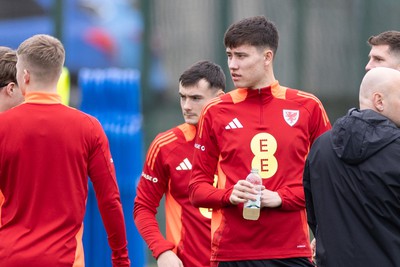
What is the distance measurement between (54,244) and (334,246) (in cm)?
150

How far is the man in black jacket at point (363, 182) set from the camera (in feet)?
17.5

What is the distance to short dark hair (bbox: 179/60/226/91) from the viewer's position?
276 inches

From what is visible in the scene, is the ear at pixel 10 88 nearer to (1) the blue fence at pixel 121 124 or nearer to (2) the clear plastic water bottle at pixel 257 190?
(2) the clear plastic water bottle at pixel 257 190

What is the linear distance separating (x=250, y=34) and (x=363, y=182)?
1.31m

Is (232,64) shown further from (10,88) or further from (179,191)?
(10,88)

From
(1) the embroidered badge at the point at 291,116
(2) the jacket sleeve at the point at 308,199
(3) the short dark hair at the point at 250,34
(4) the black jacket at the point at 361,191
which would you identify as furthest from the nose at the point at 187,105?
(4) the black jacket at the point at 361,191

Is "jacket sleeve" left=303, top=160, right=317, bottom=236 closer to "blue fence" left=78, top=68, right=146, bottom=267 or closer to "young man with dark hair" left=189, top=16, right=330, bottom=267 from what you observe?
"young man with dark hair" left=189, top=16, right=330, bottom=267

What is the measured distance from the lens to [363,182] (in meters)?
5.34

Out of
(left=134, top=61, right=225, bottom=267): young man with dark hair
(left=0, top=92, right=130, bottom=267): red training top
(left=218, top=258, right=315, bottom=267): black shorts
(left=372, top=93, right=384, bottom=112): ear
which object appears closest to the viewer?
(left=372, top=93, right=384, bottom=112): ear

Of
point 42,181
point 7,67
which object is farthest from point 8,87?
point 42,181

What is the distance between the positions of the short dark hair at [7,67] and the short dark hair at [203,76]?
1.18 metres

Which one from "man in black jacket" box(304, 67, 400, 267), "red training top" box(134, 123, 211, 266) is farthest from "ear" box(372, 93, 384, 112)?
"red training top" box(134, 123, 211, 266)

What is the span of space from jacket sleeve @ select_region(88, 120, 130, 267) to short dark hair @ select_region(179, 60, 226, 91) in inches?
45.7

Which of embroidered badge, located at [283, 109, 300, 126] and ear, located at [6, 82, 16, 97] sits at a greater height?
ear, located at [6, 82, 16, 97]
